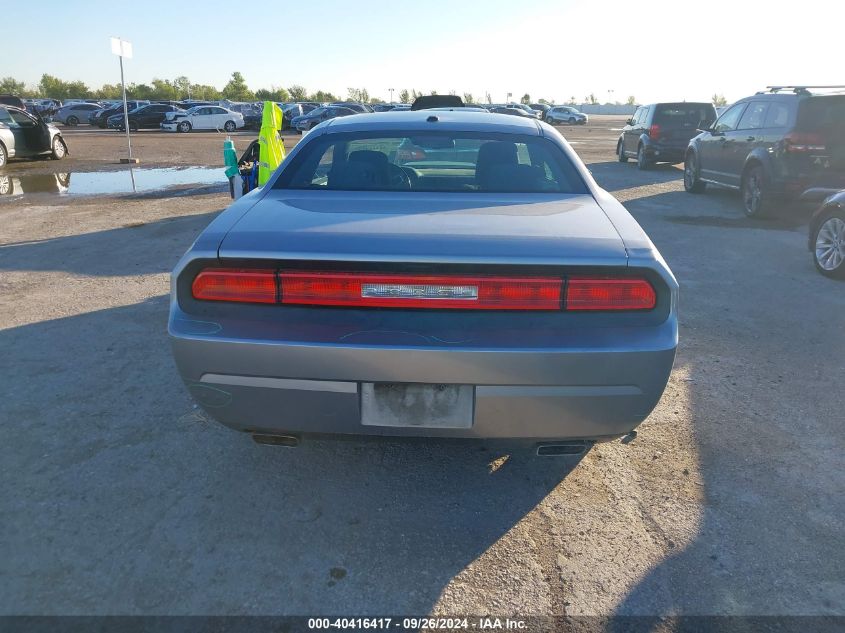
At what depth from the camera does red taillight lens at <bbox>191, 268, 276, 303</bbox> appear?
2420 millimetres

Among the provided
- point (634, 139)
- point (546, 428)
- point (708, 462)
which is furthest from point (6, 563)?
point (634, 139)

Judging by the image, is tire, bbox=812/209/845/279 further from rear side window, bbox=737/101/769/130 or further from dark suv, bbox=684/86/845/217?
rear side window, bbox=737/101/769/130

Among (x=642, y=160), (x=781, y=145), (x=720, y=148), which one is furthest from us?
(x=642, y=160)

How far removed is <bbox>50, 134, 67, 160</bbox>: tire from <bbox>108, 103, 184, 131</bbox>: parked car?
17.6 meters

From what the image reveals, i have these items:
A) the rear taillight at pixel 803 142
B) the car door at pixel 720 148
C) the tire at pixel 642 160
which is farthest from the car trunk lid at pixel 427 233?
the tire at pixel 642 160

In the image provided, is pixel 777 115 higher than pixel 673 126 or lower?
higher

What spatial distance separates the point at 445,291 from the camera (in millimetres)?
2352

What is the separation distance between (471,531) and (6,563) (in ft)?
5.84

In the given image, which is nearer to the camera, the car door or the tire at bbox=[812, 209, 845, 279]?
the tire at bbox=[812, 209, 845, 279]

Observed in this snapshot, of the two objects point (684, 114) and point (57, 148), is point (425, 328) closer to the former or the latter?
point (684, 114)

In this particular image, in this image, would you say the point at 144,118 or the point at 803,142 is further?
the point at 144,118

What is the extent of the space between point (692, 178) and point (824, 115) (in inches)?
156

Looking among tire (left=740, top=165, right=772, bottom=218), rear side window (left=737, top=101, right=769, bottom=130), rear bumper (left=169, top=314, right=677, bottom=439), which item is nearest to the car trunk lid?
rear bumper (left=169, top=314, right=677, bottom=439)

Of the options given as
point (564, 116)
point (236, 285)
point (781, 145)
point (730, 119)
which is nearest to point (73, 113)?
point (564, 116)
